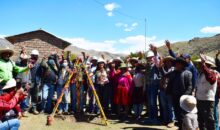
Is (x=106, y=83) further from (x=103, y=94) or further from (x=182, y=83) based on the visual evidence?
(x=182, y=83)

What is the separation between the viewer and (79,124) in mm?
10633

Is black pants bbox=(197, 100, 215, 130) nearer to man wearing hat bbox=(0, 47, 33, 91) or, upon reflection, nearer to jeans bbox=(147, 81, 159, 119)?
jeans bbox=(147, 81, 159, 119)

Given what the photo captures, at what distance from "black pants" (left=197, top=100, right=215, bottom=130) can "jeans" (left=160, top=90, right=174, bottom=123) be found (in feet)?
6.97

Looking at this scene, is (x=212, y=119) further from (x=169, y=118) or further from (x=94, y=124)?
(x=94, y=124)

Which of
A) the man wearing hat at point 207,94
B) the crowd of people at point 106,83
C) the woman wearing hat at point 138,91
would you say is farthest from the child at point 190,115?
the woman wearing hat at point 138,91

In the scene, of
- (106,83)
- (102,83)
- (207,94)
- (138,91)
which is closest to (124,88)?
(138,91)

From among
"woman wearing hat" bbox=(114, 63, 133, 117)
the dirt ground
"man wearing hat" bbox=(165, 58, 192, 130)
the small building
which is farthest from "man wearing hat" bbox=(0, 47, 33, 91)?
the small building

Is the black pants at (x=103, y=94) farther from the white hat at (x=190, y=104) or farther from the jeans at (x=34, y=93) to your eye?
the white hat at (x=190, y=104)

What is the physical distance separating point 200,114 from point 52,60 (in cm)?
598

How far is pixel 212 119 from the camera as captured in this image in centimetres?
779

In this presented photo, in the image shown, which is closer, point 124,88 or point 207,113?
point 207,113

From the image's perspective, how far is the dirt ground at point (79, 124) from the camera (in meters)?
10.0

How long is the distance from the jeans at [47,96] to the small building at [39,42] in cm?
1506

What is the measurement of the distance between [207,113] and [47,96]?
20.0 feet
